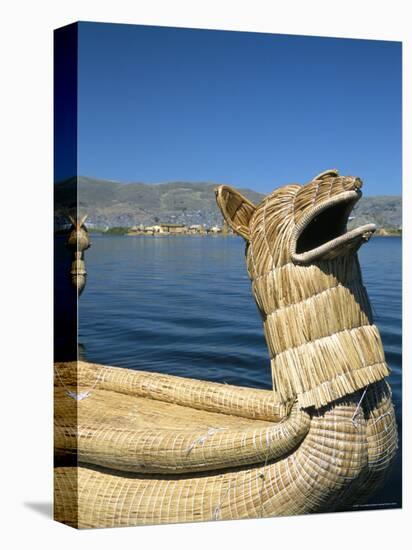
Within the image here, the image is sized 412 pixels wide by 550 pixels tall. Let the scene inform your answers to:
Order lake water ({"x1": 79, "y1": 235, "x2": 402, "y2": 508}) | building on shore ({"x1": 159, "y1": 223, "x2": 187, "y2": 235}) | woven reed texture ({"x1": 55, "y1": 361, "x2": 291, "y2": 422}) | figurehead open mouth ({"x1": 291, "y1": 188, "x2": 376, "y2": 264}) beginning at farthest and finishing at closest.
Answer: woven reed texture ({"x1": 55, "y1": 361, "x2": 291, "y2": 422})
building on shore ({"x1": 159, "y1": 223, "x2": 187, "y2": 235})
lake water ({"x1": 79, "y1": 235, "x2": 402, "y2": 508})
figurehead open mouth ({"x1": 291, "y1": 188, "x2": 376, "y2": 264})

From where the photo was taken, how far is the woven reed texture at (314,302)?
6.44m

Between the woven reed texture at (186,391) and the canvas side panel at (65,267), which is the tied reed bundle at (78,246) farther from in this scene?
the woven reed texture at (186,391)

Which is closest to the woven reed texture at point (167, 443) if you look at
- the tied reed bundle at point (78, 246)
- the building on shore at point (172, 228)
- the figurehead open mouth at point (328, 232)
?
the tied reed bundle at point (78, 246)

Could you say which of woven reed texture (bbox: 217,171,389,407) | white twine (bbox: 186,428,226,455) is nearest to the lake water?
woven reed texture (bbox: 217,171,389,407)

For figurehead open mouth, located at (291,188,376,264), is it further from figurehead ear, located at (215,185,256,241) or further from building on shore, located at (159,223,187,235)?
building on shore, located at (159,223,187,235)

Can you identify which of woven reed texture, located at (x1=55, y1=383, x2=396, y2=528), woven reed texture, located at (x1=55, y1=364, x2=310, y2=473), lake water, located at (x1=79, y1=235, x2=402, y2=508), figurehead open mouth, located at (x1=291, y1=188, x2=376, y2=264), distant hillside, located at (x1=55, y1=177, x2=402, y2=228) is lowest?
woven reed texture, located at (x1=55, y1=383, x2=396, y2=528)

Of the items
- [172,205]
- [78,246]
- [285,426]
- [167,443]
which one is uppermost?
[172,205]

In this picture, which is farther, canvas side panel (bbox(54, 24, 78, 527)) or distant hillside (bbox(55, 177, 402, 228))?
distant hillside (bbox(55, 177, 402, 228))

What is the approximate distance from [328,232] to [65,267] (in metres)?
1.62

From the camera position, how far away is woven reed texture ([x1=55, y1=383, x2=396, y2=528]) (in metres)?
6.47

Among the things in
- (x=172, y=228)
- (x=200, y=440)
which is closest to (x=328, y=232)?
(x=172, y=228)

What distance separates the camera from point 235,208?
22.2 feet

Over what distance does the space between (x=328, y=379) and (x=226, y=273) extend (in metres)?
1.77

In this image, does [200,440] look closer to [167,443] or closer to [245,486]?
[167,443]
